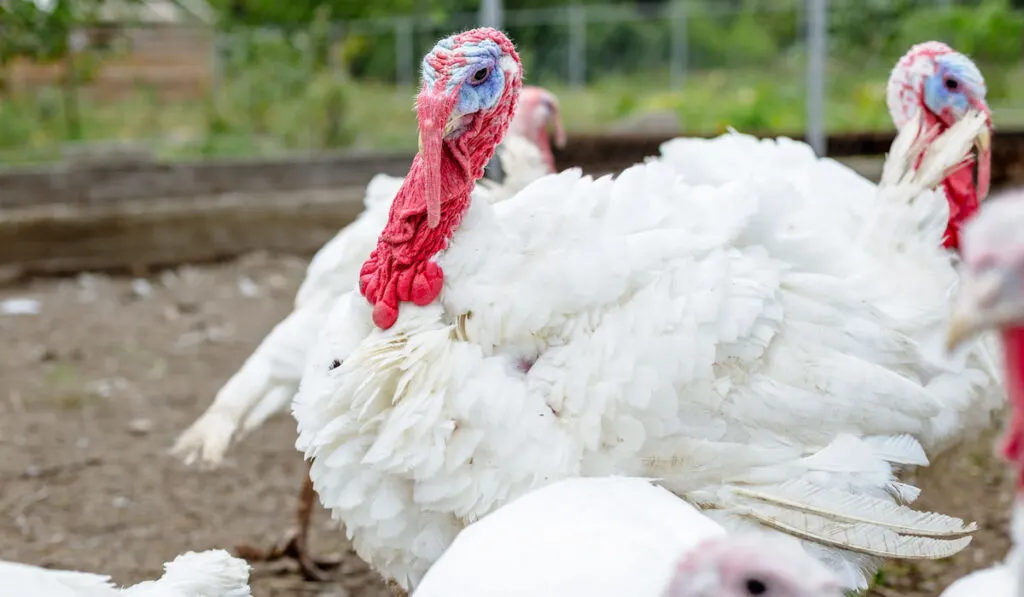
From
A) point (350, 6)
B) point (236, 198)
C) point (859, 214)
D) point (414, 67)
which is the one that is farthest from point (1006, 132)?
point (350, 6)

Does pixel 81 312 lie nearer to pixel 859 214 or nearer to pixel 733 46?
→ pixel 859 214

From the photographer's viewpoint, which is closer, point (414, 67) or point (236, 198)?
point (236, 198)

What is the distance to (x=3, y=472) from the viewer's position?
408 centimetres

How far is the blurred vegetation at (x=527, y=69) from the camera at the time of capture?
9.23 m

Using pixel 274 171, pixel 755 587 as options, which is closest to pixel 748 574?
pixel 755 587

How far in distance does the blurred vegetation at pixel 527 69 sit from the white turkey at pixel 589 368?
4.41 meters

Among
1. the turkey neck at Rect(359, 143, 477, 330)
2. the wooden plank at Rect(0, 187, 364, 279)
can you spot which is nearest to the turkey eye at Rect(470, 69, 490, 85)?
the turkey neck at Rect(359, 143, 477, 330)

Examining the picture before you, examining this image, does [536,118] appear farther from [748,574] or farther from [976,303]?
[976,303]

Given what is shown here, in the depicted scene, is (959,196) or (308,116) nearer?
(959,196)

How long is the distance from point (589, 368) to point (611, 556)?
0.68m

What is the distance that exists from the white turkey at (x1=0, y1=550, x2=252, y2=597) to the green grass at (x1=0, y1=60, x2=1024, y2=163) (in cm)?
557

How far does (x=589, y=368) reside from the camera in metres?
2.45

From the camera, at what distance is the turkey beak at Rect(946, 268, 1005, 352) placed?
1216 millimetres

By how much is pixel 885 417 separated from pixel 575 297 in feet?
2.63
